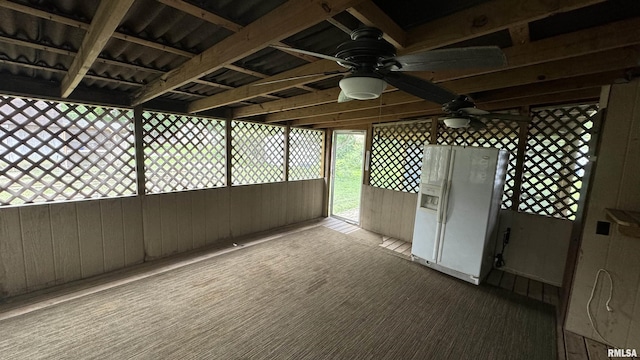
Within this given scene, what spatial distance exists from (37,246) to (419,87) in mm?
3626

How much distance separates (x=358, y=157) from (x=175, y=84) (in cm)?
541

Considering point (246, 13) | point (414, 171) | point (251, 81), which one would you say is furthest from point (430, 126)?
point (246, 13)

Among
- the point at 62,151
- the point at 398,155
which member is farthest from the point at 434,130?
the point at 62,151

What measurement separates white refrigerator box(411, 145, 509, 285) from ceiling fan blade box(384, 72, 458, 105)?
4.85 ft

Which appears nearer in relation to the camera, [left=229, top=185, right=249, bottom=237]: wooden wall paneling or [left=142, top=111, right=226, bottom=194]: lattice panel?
[left=142, top=111, right=226, bottom=194]: lattice panel

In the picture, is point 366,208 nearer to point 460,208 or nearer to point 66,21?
point 460,208

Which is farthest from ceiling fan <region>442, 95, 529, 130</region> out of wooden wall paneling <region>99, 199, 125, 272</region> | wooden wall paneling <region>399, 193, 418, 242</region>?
wooden wall paneling <region>99, 199, 125, 272</region>

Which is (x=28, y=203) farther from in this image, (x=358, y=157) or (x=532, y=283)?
(x=358, y=157)

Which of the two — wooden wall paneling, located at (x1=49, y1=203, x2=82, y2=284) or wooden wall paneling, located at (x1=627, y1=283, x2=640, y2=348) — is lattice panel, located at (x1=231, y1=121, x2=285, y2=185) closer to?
wooden wall paneling, located at (x1=49, y1=203, x2=82, y2=284)

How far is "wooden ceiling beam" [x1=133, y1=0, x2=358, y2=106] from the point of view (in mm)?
944

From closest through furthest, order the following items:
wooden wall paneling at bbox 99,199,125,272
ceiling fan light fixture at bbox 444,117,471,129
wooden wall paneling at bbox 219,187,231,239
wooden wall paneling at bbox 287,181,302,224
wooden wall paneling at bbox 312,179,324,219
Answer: ceiling fan light fixture at bbox 444,117,471,129 < wooden wall paneling at bbox 99,199,125,272 < wooden wall paneling at bbox 219,187,231,239 < wooden wall paneling at bbox 287,181,302,224 < wooden wall paneling at bbox 312,179,324,219

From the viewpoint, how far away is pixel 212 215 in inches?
142

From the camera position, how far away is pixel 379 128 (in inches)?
167

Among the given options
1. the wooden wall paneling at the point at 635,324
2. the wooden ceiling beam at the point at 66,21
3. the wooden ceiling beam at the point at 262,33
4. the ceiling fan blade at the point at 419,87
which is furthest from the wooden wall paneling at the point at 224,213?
the wooden wall paneling at the point at 635,324
